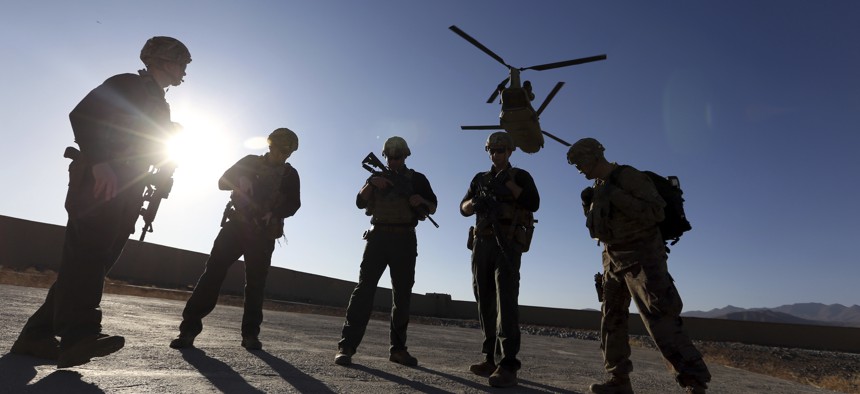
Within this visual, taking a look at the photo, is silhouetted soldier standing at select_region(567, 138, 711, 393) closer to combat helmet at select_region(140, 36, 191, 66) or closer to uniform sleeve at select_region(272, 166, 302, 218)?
uniform sleeve at select_region(272, 166, 302, 218)

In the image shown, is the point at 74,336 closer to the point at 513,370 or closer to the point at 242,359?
the point at 242,359

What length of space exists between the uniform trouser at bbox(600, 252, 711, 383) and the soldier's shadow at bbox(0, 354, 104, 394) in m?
3.03

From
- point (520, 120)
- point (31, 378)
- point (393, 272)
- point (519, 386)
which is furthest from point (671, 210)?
point (520, 120)

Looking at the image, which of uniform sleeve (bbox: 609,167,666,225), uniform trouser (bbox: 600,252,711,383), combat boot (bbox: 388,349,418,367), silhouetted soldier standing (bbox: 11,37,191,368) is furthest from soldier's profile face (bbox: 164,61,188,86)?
uniform trouser (bbox: 600,252,711,383)

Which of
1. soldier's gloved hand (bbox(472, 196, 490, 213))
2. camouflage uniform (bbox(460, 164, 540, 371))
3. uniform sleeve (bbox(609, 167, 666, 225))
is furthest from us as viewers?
soldier's gloved hand (bbox(472, 196, 490, 213))

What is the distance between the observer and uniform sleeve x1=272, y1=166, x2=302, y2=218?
13.6 feet

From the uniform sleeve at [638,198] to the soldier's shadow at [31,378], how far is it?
10.1 feet

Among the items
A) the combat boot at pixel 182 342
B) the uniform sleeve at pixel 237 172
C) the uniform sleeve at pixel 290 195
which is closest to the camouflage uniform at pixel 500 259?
the uniform sleeve at pixel 290 195

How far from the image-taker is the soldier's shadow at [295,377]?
2.46m

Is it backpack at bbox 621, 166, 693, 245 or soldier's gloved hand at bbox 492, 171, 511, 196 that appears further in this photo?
soldier's gloved hand at bbox 492, 171, 511, 196

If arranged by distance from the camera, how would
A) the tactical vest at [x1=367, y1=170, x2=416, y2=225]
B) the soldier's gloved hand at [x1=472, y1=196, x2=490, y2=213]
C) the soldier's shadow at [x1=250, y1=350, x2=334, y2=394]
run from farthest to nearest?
the tactical vest at [x1=367, y1=170, x2=416, y2=225] < the soldier's gloved hand at [x1=472, y1=196, x2=490, y2=213] < the soldier's shadow at [x1=250, y1=350, x2=334, y2=394]

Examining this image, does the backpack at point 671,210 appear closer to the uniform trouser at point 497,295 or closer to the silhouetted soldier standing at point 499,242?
the silhouetted soldier standing at point 499,242

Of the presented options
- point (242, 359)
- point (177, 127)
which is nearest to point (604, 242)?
point (242, 359)

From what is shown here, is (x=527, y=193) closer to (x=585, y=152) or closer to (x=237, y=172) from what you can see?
(x=585, y=152)
